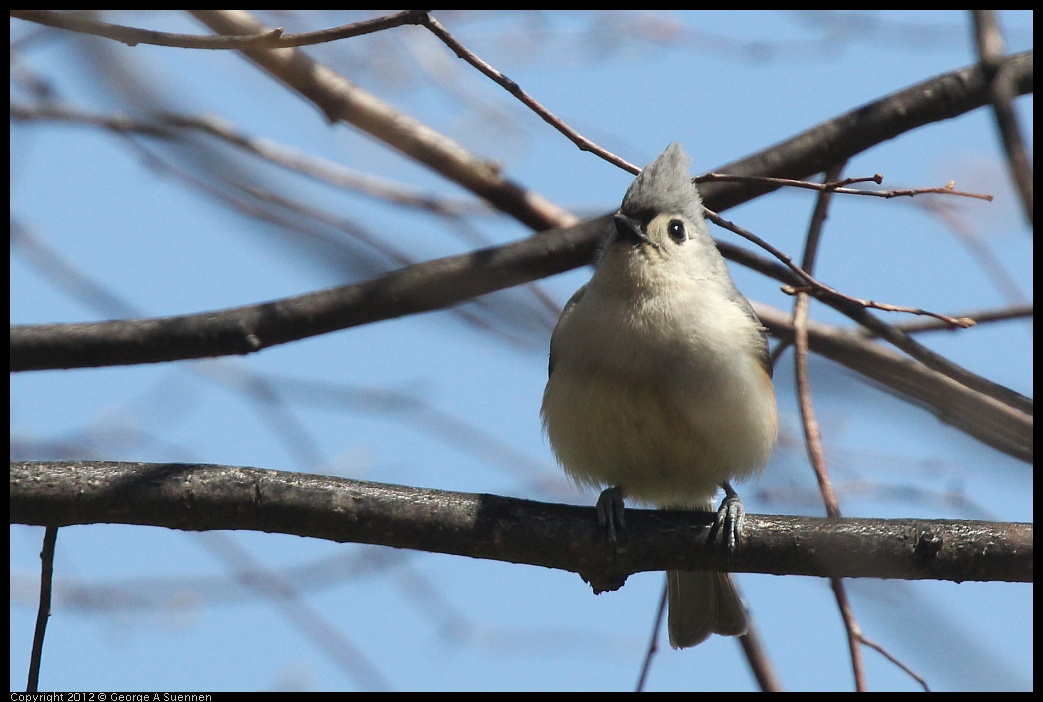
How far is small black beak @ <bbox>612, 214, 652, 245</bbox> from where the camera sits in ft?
10.5

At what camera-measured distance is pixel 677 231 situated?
3344mm

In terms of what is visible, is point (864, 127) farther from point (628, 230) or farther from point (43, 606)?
point (43, 606)

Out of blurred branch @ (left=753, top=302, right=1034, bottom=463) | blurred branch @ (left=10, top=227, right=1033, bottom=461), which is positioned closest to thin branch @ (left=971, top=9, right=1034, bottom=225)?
blurred branch @ (left=753, top=302, right=1034, bottom=463)

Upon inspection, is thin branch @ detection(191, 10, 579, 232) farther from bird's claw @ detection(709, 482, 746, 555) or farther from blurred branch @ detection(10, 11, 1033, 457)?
bird's claw @ detection(709, 482, 746, 555)

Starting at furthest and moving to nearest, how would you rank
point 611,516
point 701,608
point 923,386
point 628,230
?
point 701,608 → point 628,230 → point 923,386 → point 611,516

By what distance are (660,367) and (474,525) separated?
2.84 feet

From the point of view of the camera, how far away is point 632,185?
3338mm

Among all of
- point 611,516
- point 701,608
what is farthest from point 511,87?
point 701,608

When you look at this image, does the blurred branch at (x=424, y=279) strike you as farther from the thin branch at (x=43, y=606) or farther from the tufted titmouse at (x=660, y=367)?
the thin branch at (x=43, y=606)

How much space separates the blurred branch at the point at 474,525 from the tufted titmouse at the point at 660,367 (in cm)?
34

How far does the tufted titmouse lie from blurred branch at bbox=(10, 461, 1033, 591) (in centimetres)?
34

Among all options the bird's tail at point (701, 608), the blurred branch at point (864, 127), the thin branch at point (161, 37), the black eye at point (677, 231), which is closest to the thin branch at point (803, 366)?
the blurred branch at point (864, 127)

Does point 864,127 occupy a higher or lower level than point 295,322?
higher

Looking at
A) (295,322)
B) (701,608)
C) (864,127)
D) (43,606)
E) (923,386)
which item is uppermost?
(864,127)
